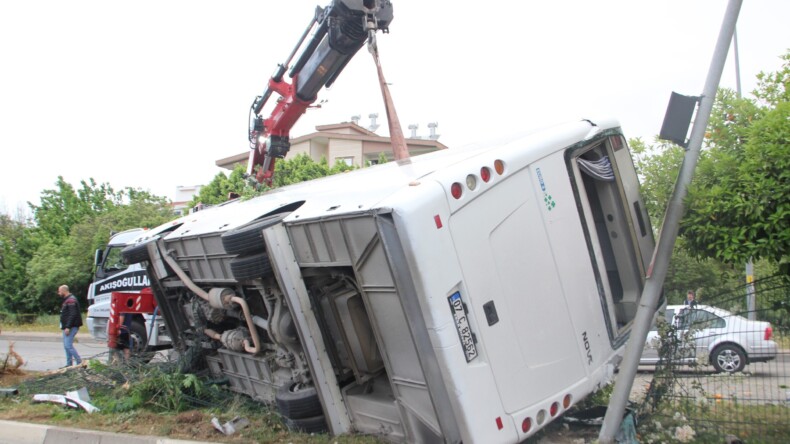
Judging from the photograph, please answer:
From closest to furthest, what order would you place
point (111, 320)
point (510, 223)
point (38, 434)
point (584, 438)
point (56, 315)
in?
point (510, 223) → point (584, 438) → point (38, 434) → point (111, 320) → point (56, 315)

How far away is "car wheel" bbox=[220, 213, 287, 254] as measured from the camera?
15.3 feet

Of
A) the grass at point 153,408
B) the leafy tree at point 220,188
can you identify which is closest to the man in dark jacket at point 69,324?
the grass at point 153,408

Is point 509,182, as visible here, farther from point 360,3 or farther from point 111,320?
point 111,320

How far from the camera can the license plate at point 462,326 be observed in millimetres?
3662

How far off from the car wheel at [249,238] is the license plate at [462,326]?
66.9 inches

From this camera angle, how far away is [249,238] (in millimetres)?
4688

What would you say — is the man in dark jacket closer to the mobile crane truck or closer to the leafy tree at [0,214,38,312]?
the mobile crane truck

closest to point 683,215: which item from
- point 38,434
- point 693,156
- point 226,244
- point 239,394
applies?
point 693,156

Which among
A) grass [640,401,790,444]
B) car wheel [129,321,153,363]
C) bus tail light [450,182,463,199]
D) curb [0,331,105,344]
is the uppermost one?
bus tail light [450,182,463,199]

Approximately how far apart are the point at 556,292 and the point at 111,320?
7.48 meters

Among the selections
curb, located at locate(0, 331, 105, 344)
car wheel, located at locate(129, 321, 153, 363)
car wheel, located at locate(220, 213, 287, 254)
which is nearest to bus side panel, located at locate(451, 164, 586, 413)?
car wheel, located at locate(220, 213, 287, 254)

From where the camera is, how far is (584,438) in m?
4.68

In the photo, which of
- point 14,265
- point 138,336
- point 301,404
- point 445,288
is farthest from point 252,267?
point 14,265

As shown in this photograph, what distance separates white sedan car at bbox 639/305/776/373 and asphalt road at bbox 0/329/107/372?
9.49 m
